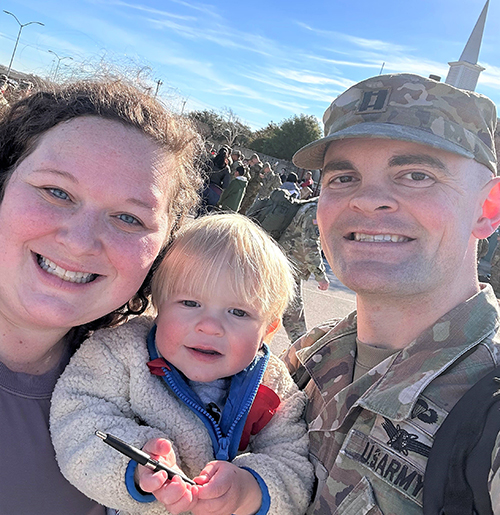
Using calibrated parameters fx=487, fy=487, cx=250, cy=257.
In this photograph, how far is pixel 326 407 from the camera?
1788 millimetres

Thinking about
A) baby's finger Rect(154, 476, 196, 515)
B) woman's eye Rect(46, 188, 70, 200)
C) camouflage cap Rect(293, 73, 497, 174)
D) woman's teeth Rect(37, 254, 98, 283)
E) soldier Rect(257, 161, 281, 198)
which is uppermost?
soldier Rect(257, 161, 281, 198)

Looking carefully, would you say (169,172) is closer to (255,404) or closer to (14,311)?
(14,311)

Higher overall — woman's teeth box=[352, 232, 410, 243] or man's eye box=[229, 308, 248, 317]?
woman's teeth box=[352, 232, 410, 243]

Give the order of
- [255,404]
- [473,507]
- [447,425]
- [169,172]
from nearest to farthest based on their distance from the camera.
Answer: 1. [473,507]
2. [447,425]
3. [169,172]
4. [255,404]

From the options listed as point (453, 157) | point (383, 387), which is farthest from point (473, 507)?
point (453, 157)

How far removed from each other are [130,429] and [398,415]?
82 centimetres

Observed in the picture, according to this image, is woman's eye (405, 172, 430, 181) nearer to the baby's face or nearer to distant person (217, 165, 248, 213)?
the baby's face

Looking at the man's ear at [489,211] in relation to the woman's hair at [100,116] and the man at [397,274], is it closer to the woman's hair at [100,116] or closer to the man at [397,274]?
the man at [397,274]

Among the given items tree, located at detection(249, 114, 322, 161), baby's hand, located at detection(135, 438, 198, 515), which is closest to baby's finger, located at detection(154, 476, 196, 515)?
baby's hand, located at detection(135, 438, 198, 515)

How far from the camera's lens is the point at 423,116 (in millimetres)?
1829

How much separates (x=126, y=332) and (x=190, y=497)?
685 millimetres

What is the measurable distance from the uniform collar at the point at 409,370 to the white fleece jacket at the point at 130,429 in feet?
0.58

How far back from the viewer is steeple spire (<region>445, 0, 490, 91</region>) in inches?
2430

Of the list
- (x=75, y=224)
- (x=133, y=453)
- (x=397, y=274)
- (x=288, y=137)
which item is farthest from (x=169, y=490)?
(x=288, y=137)
